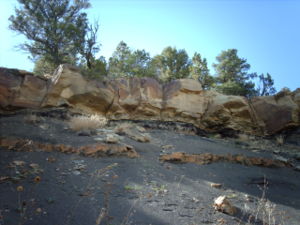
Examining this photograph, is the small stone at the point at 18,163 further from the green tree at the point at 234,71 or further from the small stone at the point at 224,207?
the green tree at the point at 234,71

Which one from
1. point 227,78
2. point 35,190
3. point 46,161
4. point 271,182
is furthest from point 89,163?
point 227,78

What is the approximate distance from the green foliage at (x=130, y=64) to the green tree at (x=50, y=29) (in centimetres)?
326

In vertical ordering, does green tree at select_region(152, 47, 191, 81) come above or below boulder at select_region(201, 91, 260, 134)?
above

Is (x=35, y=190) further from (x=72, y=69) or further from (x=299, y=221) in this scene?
(x=72, y=69)

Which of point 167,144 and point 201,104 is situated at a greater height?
point 201,104

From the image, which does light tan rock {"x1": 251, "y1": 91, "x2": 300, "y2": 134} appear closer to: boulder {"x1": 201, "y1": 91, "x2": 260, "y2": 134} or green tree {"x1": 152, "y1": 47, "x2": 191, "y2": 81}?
boulder {"x1": 201, "y1": 91, "x2": 260, "y2": 134}

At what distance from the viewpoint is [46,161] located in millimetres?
5035

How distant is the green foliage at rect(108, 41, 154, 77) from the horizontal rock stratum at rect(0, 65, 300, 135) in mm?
3216

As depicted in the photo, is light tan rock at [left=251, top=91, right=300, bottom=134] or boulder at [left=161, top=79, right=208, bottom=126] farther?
light tan rock at [left=251, top=91, right=300, bottom=134]

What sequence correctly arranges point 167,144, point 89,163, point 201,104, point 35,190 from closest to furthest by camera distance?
point 35,190 < point 89,163 < point 167,144 < point 201,104

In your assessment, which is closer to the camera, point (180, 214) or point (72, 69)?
point (180, 214)

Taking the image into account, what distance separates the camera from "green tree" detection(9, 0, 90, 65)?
14.4 metres

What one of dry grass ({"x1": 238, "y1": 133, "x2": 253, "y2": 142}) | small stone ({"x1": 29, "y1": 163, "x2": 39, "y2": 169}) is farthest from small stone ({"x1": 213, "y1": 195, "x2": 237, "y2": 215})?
dry grass ({"x1": 238, "y1": 133, "x2": 253, "y2": 142})

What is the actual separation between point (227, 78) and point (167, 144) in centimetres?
1525
